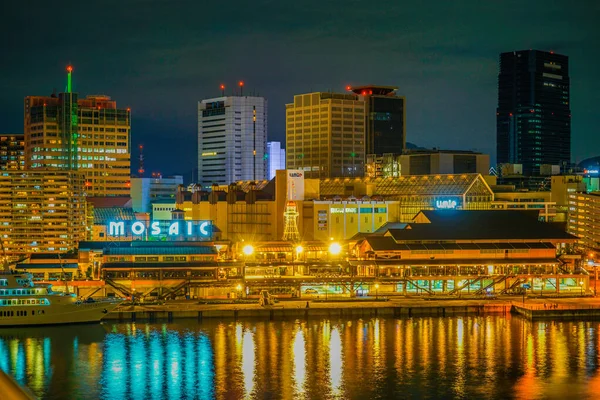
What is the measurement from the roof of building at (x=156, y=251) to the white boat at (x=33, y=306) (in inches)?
508

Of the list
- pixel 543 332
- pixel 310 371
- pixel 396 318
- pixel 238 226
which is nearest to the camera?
pixel 310 371

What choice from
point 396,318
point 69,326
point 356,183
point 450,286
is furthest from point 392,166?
point 69,326

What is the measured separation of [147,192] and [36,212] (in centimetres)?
5505

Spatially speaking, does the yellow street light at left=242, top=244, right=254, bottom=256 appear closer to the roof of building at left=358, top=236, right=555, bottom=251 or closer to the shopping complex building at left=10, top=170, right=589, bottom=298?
the shopping complex building at left=10, top=170, right=589, bottom=298

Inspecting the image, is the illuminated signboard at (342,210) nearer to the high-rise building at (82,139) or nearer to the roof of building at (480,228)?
the roof of building at (480,228)

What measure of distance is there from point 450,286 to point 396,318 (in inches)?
488

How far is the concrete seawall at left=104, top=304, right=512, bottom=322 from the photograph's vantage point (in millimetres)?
68062

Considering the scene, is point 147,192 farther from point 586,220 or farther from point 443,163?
point 586,220

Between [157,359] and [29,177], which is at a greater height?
[29,177]

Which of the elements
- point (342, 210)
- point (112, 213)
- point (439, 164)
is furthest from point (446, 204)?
point (112, 213)

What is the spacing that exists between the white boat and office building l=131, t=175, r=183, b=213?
316ft

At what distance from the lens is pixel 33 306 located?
2571 inches

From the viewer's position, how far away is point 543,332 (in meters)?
63.7

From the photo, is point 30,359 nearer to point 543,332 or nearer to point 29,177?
point 543,332
